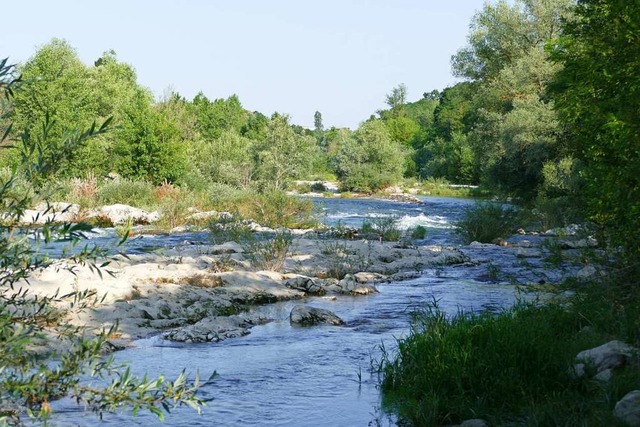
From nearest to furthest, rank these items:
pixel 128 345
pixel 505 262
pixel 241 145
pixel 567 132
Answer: pixel 128 345, pixel 505 262, pixel 567 132, pixel 241 145

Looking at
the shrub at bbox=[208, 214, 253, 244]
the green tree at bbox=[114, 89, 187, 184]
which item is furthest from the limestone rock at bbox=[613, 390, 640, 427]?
the green tree at bbox=[114, 89, 187, 184]

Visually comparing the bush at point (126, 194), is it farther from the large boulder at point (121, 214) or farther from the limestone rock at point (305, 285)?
the limestone rock at point (305, 285)

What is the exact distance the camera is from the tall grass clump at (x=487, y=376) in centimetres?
638

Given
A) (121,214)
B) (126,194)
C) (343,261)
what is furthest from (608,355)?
(126,194)

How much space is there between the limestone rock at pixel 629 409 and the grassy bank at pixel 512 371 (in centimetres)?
9

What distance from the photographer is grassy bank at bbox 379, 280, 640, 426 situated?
6222 mm

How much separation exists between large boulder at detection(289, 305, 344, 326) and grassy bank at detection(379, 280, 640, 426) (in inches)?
127

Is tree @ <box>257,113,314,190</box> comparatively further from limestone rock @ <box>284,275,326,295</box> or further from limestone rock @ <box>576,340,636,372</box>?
limestone rock @ <box>576,340,636,372</box>

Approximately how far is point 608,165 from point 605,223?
0.95 meters

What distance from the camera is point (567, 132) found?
27312mm

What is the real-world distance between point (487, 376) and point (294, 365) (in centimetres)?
303

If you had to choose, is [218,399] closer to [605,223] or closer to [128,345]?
[128,345]

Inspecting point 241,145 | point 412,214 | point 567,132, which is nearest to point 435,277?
point 567,132

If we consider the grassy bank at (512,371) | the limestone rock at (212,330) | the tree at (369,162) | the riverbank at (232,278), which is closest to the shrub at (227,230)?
the riverbank at (232,278)
